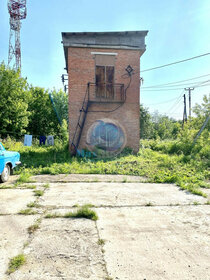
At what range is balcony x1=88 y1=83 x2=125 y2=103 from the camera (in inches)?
435

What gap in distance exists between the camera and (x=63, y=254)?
8.08ft

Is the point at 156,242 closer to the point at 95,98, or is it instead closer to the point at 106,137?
the point at 106,137

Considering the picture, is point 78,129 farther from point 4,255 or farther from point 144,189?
point 4,255

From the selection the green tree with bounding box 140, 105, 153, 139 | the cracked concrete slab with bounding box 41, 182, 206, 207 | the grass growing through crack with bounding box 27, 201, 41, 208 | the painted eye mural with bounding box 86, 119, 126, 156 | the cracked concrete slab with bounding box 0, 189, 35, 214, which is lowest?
the cracked concrete slab with bounding box 41, 182, 206, 207

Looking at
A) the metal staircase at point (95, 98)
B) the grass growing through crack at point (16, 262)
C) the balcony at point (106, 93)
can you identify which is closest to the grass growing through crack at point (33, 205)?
the grass growing through crack at point (16, 262)

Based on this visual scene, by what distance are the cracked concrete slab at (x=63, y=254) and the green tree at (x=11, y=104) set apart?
18048 millimetres

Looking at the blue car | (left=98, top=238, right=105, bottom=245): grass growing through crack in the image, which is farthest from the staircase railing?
(left=98, top=238, right=105, bottom=245): grass growing through crack

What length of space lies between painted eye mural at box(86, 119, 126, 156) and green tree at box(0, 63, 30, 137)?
11507mm

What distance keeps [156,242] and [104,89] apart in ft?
31.4

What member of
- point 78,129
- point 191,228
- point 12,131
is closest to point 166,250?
point 191,228

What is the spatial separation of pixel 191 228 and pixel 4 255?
9.49 ft

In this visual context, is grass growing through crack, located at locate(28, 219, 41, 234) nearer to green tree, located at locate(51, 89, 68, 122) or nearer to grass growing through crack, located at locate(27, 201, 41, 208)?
grass growing through crack, located at locate(27, 201, 41, 208)

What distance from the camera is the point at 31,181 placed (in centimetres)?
619

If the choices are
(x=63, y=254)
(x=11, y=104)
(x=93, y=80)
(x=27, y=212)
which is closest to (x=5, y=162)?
(x=27, y=212)
